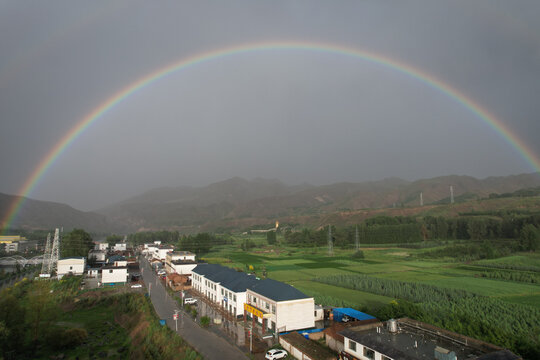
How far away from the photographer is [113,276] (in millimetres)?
35156

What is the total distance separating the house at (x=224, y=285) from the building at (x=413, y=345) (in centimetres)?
925

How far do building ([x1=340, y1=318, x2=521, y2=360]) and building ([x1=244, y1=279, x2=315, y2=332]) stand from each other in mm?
4552

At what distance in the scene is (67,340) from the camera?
62.7 feet

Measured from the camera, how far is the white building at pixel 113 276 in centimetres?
3491

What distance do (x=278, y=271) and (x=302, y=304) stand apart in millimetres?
23890

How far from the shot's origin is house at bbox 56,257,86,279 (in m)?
39.8

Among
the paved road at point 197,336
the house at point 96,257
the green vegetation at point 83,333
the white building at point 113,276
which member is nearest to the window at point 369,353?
the paved road at point 197,336

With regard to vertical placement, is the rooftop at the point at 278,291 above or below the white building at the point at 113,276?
above

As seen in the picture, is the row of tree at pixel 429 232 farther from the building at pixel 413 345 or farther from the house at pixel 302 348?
the building at pixel 413 345

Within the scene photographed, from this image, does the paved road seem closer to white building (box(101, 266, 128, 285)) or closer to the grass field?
white building (box(101, 266, 128, 285))

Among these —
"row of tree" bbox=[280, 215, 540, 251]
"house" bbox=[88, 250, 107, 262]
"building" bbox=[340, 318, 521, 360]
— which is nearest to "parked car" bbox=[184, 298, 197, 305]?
"building" bbox=[340, 318, 521, 360]

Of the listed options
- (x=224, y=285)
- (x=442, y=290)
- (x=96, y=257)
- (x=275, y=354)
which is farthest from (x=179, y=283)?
(x=96, y=257)

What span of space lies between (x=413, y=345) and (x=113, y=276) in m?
31.2

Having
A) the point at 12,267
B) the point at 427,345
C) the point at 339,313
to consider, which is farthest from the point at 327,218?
the point at 427,345
